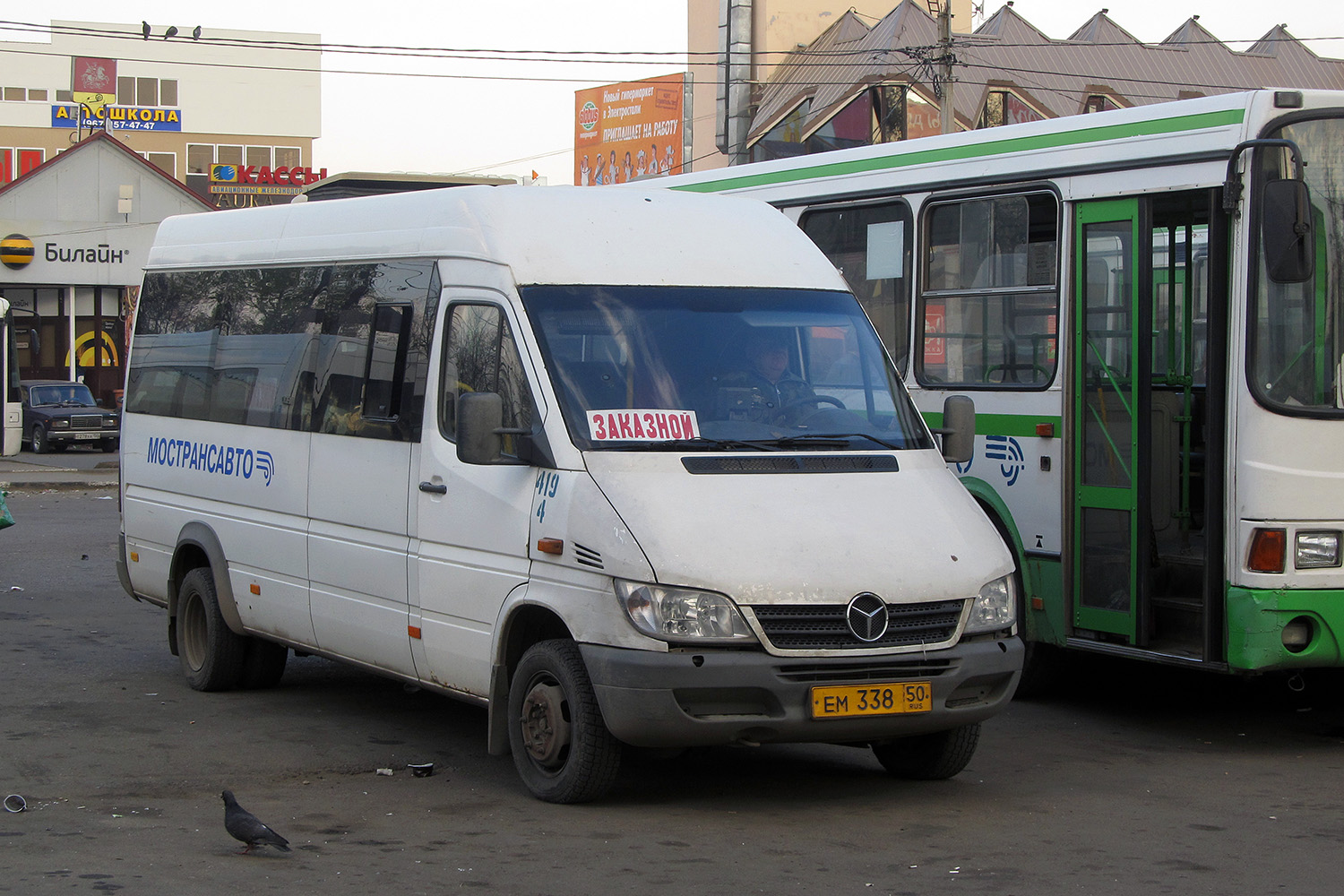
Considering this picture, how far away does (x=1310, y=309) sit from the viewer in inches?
314

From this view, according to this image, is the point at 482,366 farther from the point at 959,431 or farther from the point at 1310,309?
the point at 1310,309

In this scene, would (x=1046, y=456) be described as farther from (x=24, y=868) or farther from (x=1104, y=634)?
(x=24, y=868)

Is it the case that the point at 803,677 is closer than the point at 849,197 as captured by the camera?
Yes

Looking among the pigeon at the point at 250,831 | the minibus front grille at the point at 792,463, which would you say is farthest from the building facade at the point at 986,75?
the pigeon at the point at 250,831

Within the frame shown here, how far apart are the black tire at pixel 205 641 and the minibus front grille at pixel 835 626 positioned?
4217 mm

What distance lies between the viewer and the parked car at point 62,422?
3369 centimetres

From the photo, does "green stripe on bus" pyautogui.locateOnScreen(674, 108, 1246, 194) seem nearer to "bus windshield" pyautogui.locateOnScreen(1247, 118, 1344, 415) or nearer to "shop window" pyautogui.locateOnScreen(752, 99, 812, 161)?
"bus windshield" pyautogui.locateOnScreen(1247, 118, 1344, 415)

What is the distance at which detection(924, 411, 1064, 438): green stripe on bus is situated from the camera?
904 centimetres

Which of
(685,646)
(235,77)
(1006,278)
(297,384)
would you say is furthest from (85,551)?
(235,77)

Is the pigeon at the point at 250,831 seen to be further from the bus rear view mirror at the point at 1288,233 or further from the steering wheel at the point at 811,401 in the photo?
the bus rear view mirror at the point at 1288,233

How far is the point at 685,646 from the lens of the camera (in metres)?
6.39

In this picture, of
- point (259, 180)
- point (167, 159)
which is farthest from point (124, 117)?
point (259, 180)

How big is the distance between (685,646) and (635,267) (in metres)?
1.90

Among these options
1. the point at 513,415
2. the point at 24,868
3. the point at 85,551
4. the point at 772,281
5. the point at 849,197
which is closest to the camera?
the point at 24,868
